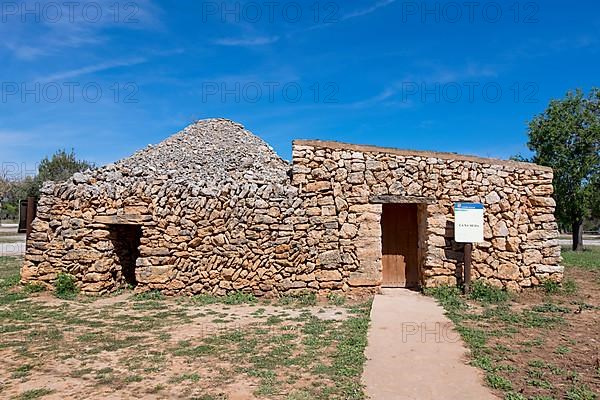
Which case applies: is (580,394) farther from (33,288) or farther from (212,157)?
(212,157)

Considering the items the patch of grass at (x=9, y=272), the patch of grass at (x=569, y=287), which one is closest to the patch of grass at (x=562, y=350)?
the patch of grass at (x=569, y=287)

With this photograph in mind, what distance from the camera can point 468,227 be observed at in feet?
29.9

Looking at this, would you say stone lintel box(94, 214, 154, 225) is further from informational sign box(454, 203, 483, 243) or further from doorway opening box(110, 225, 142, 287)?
informational sign box(454, 203, 483, 243)

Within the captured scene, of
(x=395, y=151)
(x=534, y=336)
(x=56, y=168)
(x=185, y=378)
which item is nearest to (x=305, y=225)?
(x=395, y=151)

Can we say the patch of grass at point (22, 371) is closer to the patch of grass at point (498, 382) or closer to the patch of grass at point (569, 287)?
the patch of grass at point (498, 382)

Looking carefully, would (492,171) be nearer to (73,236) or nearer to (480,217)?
(480,217)

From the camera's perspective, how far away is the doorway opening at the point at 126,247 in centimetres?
1008

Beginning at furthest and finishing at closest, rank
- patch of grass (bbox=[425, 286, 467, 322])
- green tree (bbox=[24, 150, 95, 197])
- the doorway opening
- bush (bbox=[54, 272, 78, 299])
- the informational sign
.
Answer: green tree (bbox=[24, 150, 95, 197])
the doorway opening
bush (bbox=[54, 272, 78, 299])
the informational sign
patch of grass (bbox=[425, 286, 467, 322])

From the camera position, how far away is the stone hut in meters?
9.41

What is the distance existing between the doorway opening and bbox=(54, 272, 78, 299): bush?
89 cm

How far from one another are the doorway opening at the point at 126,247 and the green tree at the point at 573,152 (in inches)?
691

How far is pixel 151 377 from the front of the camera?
4828 millimetres

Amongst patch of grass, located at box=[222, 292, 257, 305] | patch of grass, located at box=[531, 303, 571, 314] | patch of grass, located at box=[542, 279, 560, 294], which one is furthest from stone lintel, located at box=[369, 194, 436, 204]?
patch of grass, located at box=[222, 292, 257, 305]

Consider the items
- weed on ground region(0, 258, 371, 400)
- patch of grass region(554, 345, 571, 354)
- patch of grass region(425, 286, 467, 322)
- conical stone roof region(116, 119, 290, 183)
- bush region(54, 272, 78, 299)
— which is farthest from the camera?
conical stone roof region(116, 119, 290, 183)
